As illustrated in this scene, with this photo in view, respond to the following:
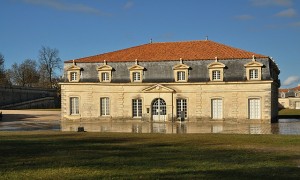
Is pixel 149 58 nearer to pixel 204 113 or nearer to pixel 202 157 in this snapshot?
pixel 204 113

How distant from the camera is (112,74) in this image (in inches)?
1517

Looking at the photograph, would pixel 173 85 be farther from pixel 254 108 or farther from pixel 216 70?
pixel 254 108

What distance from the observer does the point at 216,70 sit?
36.4 metres

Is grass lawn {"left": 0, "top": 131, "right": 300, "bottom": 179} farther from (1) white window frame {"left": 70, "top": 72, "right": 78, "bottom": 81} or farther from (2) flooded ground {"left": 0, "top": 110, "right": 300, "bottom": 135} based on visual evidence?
(1) white window frame {"left": 70, "top": 72, "right": 78, "bottom": 81}

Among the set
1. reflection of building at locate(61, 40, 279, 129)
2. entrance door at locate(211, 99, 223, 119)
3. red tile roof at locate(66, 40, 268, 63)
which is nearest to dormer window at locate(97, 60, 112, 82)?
reflection of building at locate(61, 40, 279, 129)

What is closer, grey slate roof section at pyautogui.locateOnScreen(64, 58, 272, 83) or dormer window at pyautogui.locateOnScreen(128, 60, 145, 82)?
grey slate roof section at pyautogui.locateOnScreen(64, 58, 272, 83)

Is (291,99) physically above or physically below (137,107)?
above

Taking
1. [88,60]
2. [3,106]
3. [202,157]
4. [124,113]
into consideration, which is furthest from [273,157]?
[3,106]

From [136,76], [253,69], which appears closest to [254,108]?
[253,69]

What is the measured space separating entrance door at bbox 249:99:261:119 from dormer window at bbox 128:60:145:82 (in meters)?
10.3

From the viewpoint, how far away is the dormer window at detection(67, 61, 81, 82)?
38812 millimetres

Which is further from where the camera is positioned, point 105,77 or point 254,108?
point 105,77

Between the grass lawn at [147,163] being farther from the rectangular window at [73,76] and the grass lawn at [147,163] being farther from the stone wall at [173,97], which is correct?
the rectangular window at [73,76]

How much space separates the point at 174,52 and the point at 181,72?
9.07 ft
